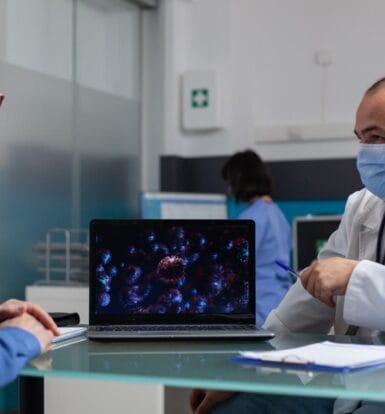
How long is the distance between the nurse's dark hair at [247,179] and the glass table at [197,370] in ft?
9.94

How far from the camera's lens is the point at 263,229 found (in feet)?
14.6

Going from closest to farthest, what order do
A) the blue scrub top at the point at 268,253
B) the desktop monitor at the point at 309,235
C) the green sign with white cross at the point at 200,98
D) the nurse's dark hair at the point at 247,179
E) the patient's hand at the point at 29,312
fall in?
the patient's hand at the point at 29,312 < the blue scrub top at the point at 268,253 < the nurse's dark hair at the point at 247,179 < the desktop monitor at the point at 309,235 < the green sign with white cross at the point at 200,98

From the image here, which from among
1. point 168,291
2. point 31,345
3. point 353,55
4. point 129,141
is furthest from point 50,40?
point 31,345

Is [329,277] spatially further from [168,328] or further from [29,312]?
[29,312]

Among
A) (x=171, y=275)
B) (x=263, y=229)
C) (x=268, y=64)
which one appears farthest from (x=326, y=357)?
(x=268, y=64)

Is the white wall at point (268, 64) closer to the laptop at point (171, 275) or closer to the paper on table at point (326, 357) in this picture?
the laptop at point (171, 275)

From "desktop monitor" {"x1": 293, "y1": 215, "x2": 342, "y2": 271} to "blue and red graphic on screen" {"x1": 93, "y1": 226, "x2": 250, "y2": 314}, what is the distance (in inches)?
125

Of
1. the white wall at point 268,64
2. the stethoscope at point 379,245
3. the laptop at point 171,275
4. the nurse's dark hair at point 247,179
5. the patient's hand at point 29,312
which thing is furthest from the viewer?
the white wall at point 268,64

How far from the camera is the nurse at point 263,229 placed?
4.43 metres

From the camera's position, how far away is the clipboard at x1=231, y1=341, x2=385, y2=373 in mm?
1272

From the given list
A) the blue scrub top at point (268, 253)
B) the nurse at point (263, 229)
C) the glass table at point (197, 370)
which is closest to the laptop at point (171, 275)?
the glass table at point (197, 370)

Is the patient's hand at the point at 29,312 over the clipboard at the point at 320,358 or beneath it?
over

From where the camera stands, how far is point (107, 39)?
A: 5562 millimetres

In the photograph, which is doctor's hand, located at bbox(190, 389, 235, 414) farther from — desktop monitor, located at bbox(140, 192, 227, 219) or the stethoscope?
desktop monitor, located at bbox(140, 192, 227, 219)
